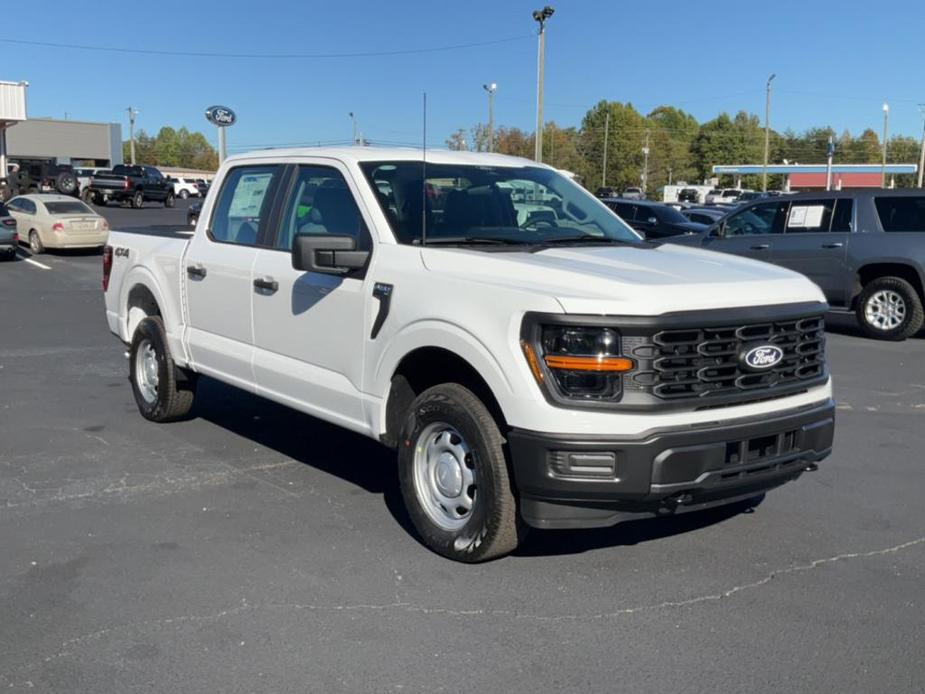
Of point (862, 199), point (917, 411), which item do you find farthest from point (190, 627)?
point (862, 199)

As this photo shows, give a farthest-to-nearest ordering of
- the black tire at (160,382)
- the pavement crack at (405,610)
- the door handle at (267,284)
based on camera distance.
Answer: the black tire at (160,382)
the door handle at (267,284)
the pavement crack at (405,610)

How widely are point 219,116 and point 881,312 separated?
10777mm

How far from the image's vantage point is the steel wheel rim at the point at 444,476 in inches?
179

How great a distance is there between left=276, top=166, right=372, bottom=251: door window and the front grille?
69.0 inches

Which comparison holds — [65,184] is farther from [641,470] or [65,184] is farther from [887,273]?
[641,470]

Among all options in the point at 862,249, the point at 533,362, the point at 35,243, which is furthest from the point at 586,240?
the point at 35,243

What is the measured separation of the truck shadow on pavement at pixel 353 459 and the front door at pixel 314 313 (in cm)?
74

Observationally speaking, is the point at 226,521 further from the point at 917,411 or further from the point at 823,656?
the point at 917,411

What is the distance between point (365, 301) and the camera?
4.96 metres

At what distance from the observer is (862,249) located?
12320 mm

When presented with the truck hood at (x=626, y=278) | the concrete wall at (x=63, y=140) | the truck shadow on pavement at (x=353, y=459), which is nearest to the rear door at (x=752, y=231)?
the truck shadow on pavement at (x=353, y=459)

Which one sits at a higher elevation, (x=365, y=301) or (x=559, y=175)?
(x=559, y=175)

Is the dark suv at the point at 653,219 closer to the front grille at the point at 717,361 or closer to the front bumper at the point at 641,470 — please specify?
the front grille at the point at 717,361

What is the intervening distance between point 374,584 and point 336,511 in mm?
1069
